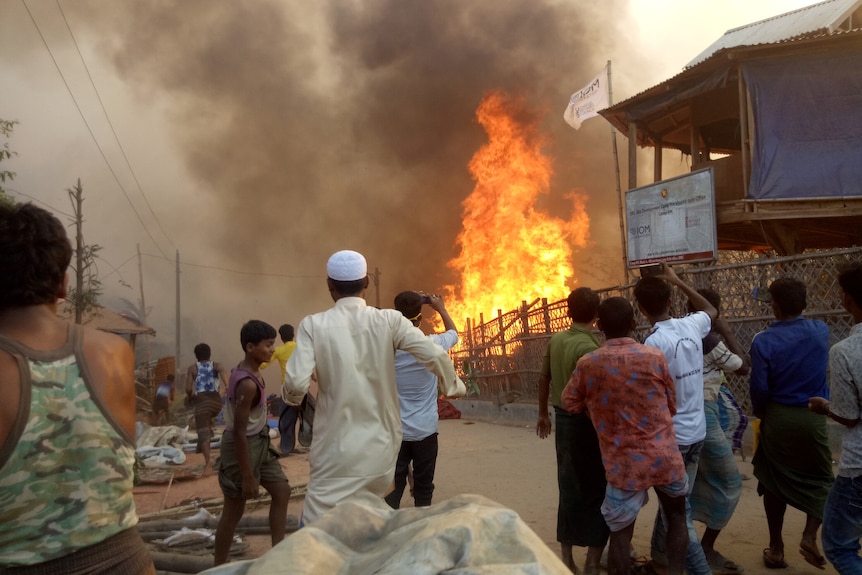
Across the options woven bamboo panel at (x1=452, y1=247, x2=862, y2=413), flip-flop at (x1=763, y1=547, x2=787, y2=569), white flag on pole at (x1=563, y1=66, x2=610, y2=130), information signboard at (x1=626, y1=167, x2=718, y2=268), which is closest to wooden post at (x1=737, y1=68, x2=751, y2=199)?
information signboard at (x1=626, y1=167, x2=718, y2=268)

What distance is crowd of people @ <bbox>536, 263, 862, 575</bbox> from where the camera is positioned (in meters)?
3.32

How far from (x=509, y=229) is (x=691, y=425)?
52.9ft

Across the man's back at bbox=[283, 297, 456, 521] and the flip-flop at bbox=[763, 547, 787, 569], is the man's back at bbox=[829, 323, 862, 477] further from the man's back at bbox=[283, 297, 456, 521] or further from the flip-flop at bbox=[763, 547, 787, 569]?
the man's back at bbox=[283, 297, 456, 521]

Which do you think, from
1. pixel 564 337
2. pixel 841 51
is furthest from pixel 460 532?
pixel 841 51

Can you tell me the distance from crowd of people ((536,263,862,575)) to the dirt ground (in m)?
0.55

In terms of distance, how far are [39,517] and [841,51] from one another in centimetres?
1333

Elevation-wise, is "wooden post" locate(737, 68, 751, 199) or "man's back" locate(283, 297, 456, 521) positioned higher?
"wooden post" locate(737, 68, 751, 199)

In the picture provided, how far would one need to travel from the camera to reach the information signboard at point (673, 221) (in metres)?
11.7

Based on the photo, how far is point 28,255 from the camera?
5.75 feet

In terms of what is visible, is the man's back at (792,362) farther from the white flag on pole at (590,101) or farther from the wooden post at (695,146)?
→ the white flag on pole at (590,101)

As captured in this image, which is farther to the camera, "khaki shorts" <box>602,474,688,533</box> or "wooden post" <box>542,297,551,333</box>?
"wooden post" <box>542,297,551,333</box>

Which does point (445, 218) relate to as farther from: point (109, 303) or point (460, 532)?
point (460, 532)

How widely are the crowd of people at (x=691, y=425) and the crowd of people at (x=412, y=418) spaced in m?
0.01

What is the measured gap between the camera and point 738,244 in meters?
15.4
